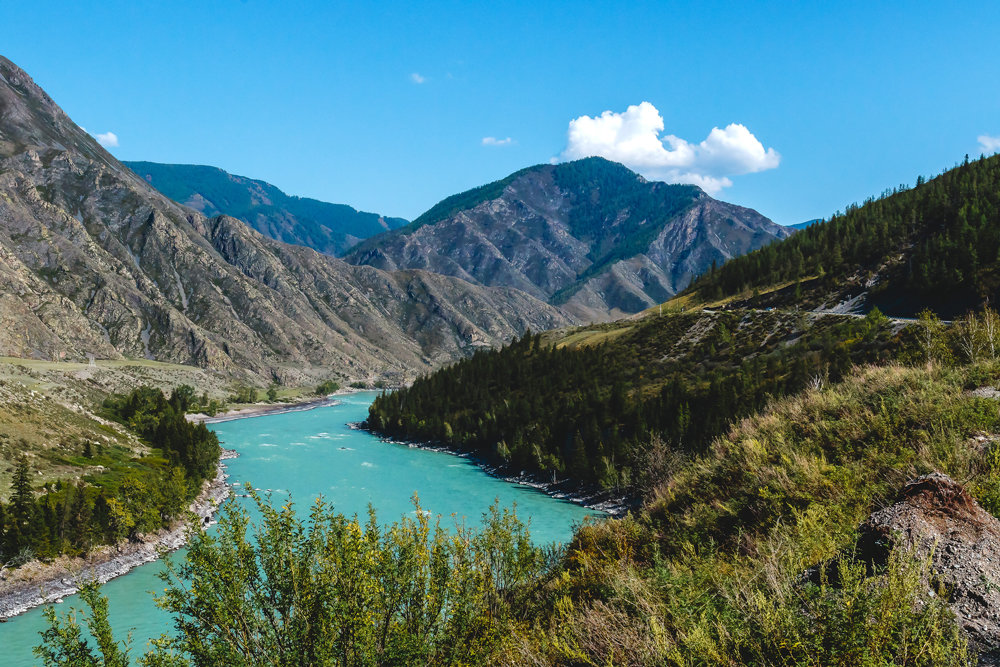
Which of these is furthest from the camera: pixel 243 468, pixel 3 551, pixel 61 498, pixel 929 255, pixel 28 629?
pixel 929 255

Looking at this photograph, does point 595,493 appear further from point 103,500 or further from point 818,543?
point 818,543

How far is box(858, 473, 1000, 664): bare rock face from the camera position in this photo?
766 centimetres

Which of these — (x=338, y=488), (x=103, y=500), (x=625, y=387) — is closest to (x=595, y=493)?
(x=625, y=387)

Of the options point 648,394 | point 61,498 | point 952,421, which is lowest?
point 61,498

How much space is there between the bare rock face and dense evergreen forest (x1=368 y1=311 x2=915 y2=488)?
39167 millimetres

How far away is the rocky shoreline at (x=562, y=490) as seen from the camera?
67.6m

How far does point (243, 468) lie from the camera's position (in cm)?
8919

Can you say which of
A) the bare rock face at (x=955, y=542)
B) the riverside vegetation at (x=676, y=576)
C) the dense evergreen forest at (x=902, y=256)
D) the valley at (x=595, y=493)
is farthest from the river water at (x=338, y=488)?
the dense evergreen forest at (x=902, y=256)

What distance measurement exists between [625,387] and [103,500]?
67020 millimetres

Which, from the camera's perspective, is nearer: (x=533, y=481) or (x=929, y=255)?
(x=533, y=481)

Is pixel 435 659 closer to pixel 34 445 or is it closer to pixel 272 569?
pixel 272 569

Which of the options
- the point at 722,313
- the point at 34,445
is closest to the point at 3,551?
the point at 34,445

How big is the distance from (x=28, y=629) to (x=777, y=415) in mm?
48189

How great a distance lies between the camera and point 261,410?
546 feet
